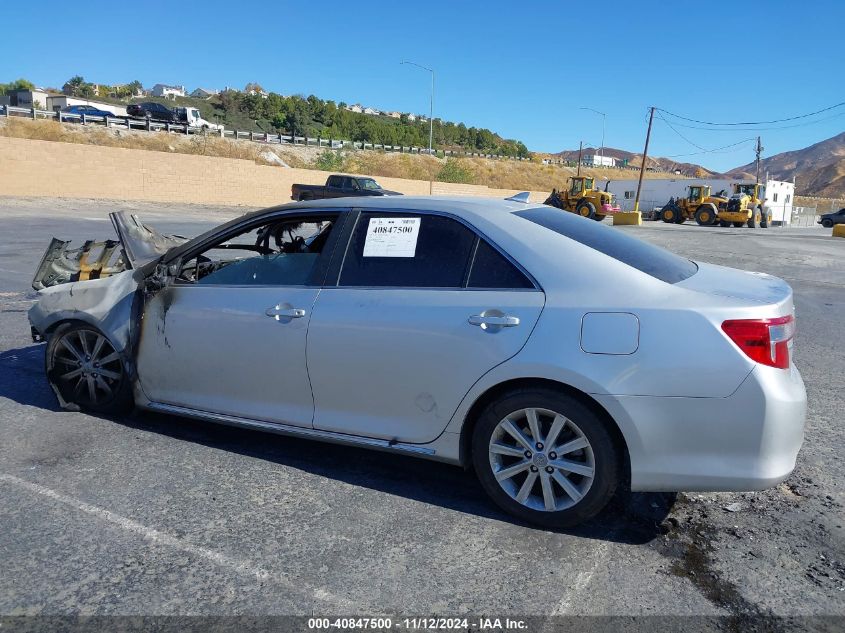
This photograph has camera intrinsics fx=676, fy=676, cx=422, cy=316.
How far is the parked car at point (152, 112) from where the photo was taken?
1984 inches

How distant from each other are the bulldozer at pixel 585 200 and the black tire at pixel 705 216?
15.8 ft

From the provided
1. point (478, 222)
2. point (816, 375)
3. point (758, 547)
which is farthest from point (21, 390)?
point (816, 375)

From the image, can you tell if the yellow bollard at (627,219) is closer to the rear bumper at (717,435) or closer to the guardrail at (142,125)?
the guardrail at (142,125)

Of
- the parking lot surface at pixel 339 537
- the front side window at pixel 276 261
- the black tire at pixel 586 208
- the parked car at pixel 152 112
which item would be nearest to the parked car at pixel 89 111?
the parked car at pixel 152 112

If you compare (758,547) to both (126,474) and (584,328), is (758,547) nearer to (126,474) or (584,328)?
(584,328)

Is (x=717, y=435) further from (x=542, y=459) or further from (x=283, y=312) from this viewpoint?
(x=283, y=312)

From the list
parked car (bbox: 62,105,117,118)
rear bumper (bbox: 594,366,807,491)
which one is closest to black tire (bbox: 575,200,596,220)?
parked car (bbox: 62,105,117,118)

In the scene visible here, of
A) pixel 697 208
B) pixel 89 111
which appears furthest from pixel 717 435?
pixel 89 111

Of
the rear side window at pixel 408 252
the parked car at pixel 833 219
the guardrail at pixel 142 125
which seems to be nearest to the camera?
the rear side window at pixel 408 252

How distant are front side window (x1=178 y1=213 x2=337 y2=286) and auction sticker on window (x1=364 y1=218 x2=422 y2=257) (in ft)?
1.05

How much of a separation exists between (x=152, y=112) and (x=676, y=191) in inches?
1706

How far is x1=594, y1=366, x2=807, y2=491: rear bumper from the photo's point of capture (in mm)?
2881

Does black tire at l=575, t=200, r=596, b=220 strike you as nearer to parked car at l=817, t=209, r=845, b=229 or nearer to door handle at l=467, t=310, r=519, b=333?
parked car at l=817, t=209, r=845, b=229

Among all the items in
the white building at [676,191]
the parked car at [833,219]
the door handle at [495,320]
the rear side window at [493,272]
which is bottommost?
the door handle at [495,320]
